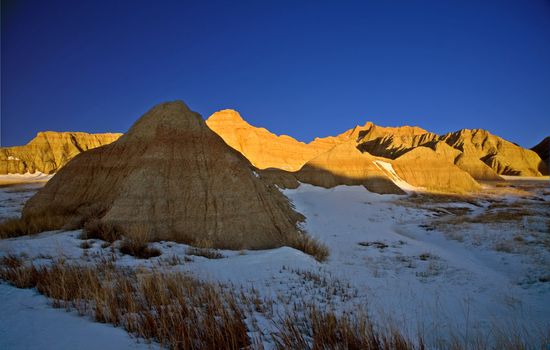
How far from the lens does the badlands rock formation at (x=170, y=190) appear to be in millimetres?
9758

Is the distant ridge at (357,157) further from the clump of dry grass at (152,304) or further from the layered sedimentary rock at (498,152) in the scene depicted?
the clump of dry grass at (152,304)

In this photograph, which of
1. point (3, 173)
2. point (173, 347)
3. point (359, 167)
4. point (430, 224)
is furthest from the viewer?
point (3, 173)

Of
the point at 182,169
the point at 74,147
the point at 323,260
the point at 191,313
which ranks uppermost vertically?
the point at 74,147

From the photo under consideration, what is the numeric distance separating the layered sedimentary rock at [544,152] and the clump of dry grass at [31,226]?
12882cm

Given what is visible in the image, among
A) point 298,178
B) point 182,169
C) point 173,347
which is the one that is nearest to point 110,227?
point 182,169

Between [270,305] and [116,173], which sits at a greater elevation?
[116,173]

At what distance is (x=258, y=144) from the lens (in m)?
86.4

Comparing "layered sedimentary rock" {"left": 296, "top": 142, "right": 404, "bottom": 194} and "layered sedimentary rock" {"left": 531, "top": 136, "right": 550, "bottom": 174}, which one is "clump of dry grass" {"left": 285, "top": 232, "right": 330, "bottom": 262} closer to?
"layered sedimentary rock" {"left": 296, "top": 142, "right": 404, "bottom": 194}

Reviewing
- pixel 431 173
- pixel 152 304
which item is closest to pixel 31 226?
pixel 152 304

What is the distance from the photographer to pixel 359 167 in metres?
39.4

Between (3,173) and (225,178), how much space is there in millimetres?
114072

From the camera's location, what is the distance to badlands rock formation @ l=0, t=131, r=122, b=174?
310 ft

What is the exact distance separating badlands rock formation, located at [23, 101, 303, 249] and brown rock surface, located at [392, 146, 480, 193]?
40.2m

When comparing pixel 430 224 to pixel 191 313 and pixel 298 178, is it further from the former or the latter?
pixel 298 178
